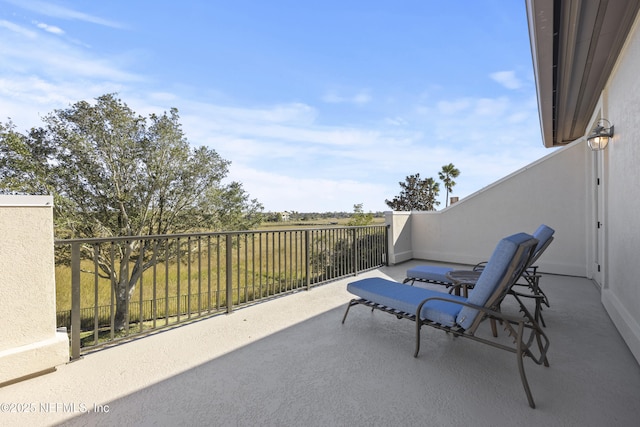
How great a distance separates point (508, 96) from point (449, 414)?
8.63 m

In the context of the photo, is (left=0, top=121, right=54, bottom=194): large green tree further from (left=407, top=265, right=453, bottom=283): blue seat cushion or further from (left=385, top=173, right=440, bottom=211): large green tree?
(left=385, top=173, right=440, bottom=211): large green tree

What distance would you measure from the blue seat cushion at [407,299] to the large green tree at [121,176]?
974cm

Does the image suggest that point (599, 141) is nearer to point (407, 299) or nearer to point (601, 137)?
point (601, 137)

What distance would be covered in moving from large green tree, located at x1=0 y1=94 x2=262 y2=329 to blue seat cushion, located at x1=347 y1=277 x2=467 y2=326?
32.0ft

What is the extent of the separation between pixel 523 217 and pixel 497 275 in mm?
5431

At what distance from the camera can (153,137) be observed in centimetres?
1275

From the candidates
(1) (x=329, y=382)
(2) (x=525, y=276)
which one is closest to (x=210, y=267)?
(1) (x=329, y=382)

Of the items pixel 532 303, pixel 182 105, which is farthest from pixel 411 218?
pixel 182 105

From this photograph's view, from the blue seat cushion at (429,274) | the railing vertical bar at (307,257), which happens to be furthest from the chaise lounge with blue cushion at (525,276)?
the railing vertical bar at (307,257)

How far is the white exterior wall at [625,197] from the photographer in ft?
8.28

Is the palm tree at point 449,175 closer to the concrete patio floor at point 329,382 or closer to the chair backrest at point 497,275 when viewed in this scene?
the concrete patio floor at point 329,382

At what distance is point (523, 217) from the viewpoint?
6.28m

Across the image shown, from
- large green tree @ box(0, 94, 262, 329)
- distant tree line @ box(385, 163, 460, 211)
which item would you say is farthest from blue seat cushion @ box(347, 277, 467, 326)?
distant tree line @ box(385, 163, 460, 211)

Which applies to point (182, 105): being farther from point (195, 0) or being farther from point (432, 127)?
point (432, 127)
